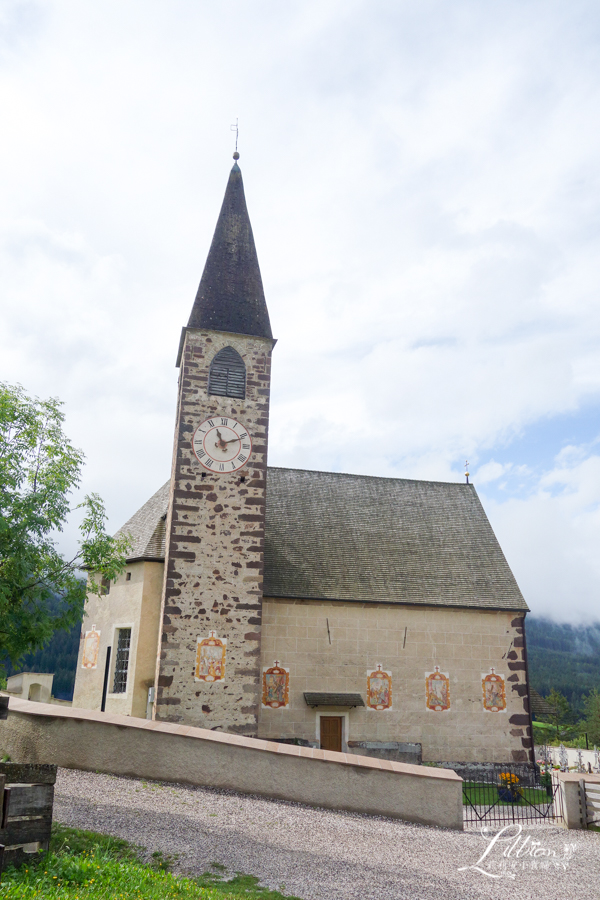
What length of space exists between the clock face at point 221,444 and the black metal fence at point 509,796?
1082 cm

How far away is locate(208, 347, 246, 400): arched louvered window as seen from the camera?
20422mm

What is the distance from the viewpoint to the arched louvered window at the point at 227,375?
2042 cm

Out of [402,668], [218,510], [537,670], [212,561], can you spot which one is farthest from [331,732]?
[537,670]

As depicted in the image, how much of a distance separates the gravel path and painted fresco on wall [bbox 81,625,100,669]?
9.53m

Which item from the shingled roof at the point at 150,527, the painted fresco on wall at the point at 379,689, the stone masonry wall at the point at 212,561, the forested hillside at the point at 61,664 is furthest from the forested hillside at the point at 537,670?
the painted fresco on wall at the point at 379,689

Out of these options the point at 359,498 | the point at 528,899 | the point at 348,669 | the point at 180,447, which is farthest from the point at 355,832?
the point at 359,498

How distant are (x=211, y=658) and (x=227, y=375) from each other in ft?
28.2

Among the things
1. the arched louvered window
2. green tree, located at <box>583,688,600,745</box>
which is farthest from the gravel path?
green tree, located at <box>583,688,600,745</box>

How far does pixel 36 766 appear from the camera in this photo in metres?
6.90

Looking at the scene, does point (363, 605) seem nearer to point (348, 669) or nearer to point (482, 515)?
point (348, 669)

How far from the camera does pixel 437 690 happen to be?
67.2 ft

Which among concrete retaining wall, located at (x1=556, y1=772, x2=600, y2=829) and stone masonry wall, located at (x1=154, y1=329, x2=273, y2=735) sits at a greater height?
stone masonry wall, located at (x1=154, y1=329, x2=273, y2=735)

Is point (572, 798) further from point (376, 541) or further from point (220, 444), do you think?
point (220, 444)

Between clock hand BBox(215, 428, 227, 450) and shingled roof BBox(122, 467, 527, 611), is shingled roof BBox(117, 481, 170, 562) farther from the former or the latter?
clock hand BBox(215, 428, 227, 450)
